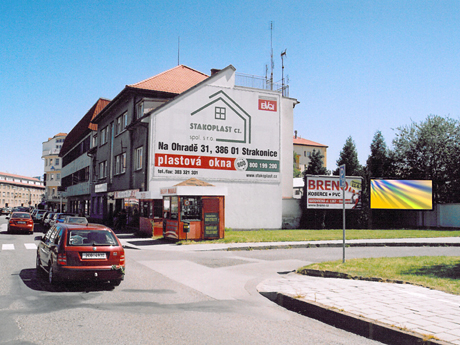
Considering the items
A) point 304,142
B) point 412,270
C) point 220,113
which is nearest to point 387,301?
point 412,270

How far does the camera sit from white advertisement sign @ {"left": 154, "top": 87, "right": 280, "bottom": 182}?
1113 inches

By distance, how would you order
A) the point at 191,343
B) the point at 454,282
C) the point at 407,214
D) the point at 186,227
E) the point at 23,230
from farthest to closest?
the point at 407,214
the point at 23,230
the point at 186,227
the point at 454,282
the point at 191,343

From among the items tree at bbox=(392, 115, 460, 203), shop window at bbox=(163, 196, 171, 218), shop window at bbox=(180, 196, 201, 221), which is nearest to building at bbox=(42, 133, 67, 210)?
tree at bbox=(392, 115, 460, 203)

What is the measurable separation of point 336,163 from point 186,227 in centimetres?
5476

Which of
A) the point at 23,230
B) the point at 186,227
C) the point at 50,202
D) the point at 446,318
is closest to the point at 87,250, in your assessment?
the point at 446,318

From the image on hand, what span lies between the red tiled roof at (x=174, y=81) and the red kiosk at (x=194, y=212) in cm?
1293

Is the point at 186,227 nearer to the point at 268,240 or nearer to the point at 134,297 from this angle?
the point at 268,240

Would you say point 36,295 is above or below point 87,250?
below

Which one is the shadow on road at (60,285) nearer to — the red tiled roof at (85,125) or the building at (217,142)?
the building at (217,142)

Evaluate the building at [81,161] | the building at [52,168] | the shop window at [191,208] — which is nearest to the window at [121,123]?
the building at [81,161]

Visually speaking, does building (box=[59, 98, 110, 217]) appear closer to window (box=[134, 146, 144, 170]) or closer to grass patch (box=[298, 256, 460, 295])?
window (box=[134, 146, 144, 170])

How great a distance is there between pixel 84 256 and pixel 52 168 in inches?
3927

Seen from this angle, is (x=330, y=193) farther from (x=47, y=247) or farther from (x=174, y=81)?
(x=47, y=247)

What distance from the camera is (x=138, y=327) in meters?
6.01
